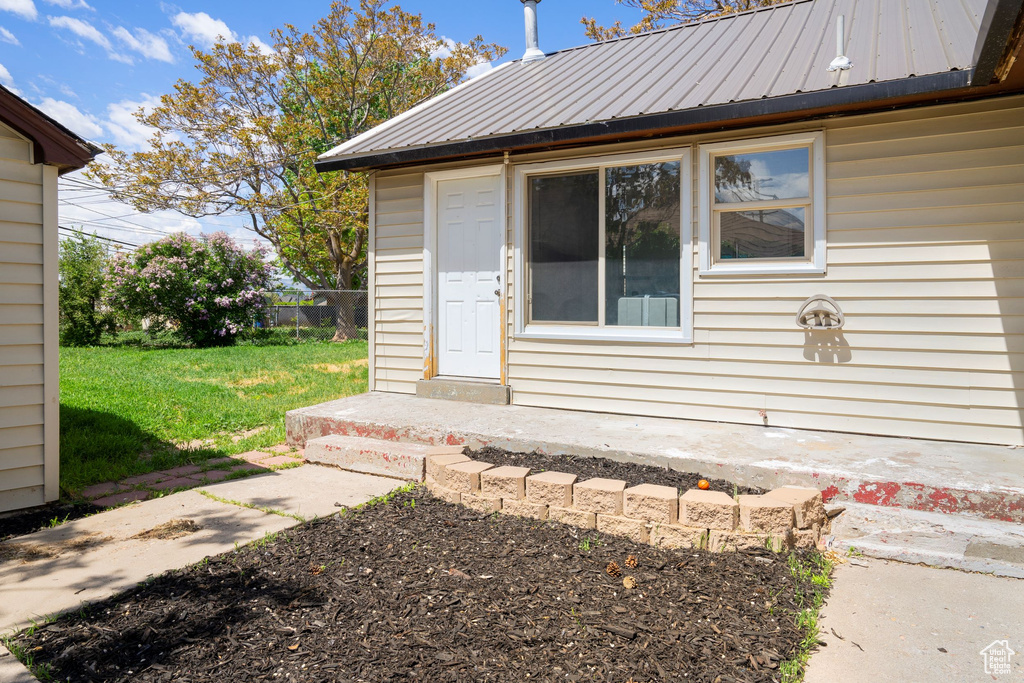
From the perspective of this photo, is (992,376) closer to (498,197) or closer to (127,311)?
(498,197)

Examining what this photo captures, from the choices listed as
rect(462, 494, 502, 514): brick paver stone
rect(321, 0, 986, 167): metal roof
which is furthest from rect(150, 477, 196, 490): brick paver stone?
rect(321, 0, 986, 167): metal roof

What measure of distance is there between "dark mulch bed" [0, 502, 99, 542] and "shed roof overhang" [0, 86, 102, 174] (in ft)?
7.46

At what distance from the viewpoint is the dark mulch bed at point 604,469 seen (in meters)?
3.82

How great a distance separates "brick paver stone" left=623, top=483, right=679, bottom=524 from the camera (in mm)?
3145

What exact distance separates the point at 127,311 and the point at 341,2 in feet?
33.7

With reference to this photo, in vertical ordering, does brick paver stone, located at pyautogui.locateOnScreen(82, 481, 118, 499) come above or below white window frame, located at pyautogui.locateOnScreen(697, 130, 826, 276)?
below

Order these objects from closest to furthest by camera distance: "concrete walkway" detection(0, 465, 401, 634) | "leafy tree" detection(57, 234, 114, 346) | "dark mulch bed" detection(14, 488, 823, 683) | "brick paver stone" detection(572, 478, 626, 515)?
1. "dark mulch bed" detection(14, 488, 823, 683)
2. "concrete walkway" detection(0, 465, 401, 634)
3. "brick paver stone" detection(572, 478, 626, 515)
4. "leafy tree" detection(57, 234, 114, 346)

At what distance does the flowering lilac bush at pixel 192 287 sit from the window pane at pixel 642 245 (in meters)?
12.7

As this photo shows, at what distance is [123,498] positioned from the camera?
14.1ft

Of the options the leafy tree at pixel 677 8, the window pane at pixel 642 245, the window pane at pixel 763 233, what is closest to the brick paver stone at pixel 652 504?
the window pane at pixel 642 245

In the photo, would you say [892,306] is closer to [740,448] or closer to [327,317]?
[740,448]

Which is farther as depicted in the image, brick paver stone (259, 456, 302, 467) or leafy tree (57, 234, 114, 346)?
leafy tree (57, 234, 114, 346)

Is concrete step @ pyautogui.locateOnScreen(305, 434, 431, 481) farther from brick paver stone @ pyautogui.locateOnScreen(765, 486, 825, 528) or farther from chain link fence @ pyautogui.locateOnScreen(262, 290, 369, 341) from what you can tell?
chain link fence @ pyautogui.locateOnScreen(262, 290, 369, 341)

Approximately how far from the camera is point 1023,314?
167 inches
